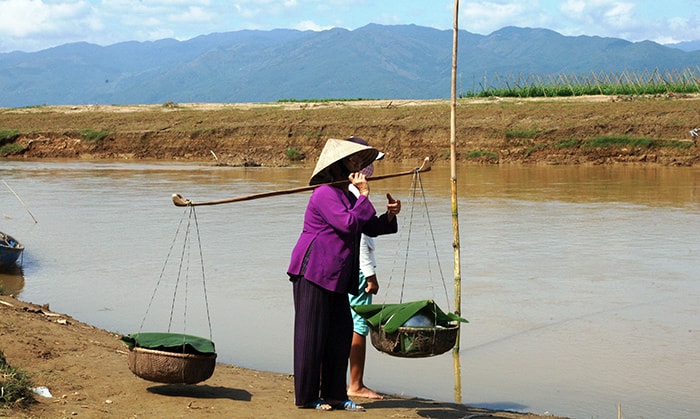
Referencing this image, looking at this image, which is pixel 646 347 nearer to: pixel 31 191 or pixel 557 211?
pixel 557 211

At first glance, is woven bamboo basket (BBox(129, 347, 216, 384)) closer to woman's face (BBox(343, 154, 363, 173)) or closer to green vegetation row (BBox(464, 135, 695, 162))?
woman's face (BBox(343, 154, 363, 173))

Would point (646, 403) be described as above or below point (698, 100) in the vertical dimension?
below

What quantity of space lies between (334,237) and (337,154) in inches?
18.2

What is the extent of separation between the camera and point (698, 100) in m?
27.2

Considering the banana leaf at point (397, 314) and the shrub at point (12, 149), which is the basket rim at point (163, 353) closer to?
the banana leaf at point (397, 314)

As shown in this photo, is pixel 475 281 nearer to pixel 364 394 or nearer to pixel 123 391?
pixel 364 394

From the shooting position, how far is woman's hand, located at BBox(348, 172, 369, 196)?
4996mm

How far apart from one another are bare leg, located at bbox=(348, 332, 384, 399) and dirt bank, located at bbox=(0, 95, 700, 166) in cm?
2023

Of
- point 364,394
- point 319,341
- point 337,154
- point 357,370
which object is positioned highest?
point 337,154

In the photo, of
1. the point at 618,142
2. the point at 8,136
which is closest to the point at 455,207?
the point at 618,142

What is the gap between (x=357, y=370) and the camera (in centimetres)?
568

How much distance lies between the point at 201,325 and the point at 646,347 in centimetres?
347

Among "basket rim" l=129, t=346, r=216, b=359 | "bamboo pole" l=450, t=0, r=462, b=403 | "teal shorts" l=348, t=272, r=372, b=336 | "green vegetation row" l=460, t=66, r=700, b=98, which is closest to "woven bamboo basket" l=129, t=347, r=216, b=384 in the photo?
"basket rim" l=129, t=346, r=216, b=359

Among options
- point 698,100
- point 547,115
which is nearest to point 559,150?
point 547,115
